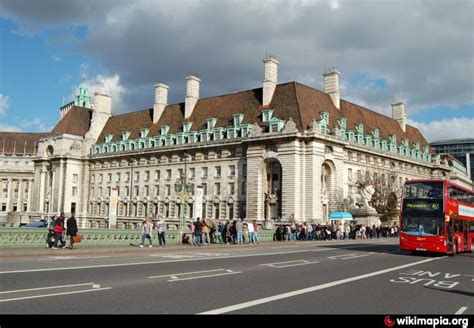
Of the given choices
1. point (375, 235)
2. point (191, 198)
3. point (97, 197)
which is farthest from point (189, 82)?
point (375, 235)

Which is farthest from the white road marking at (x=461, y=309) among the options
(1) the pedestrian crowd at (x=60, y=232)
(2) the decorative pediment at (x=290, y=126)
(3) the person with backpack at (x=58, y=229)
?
(2) the decorative pediment at (x=290, y=126)

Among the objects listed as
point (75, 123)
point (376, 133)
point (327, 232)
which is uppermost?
point (75, 123)

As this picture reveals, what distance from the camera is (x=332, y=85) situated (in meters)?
70.2

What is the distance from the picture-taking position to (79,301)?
9.50m

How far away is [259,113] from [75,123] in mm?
42173

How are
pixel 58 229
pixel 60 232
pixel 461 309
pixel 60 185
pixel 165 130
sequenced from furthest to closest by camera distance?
pixel 60 185 → pixel 165 130 → pixel 60 232 → pixel 58 229 → pixel 461 309

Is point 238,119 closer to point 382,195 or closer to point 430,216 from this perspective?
point 382,195

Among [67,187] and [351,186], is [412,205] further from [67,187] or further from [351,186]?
[67,187]

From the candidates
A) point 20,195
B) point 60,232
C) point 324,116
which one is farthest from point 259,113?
point 20,195

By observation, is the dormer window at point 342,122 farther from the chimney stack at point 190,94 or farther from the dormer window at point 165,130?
the dormer window at point 165,130

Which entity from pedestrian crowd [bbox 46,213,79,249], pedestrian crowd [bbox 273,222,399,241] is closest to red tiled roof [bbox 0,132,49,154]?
pedestrian crowd [bbox 273,222,399,241]

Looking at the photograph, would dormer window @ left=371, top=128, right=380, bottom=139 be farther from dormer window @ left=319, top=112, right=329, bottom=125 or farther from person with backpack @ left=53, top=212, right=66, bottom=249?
person with backpack @ left=53, top=212, right=66, bottom=249

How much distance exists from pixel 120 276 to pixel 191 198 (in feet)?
181

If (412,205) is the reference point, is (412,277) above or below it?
below
